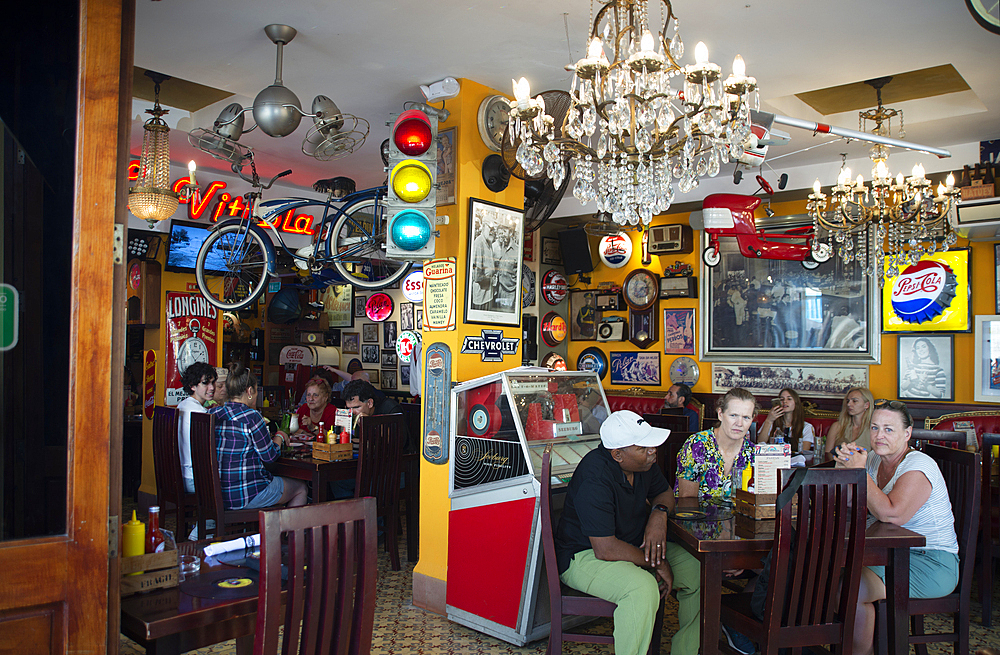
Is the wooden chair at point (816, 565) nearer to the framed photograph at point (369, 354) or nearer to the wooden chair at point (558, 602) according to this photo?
the wooden chair at point (558, 602)

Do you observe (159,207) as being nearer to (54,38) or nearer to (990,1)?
(54,38)

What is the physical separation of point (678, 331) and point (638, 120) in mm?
6548

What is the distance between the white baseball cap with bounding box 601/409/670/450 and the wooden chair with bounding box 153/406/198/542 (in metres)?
3.48

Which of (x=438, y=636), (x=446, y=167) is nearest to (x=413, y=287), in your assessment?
(x=446, y=167)

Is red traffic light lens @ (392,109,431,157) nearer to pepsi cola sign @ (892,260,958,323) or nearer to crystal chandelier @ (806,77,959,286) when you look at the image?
crystal chandelier @ (806,77,959,286)

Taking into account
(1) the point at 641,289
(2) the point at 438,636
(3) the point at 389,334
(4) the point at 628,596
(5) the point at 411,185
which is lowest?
(2) the point at 438,636

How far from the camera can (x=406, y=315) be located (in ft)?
40.0

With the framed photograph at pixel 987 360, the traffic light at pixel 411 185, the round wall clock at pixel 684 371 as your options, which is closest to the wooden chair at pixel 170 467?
the traffic light at pixel 411 185

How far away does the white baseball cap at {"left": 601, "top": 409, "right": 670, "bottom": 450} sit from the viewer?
3420 millimetres

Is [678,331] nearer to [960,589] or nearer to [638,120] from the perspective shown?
[960,589]

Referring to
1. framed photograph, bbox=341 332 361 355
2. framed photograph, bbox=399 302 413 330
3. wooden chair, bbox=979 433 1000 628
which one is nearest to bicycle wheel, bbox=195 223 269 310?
framed photograph, bbox=399 302 413 330

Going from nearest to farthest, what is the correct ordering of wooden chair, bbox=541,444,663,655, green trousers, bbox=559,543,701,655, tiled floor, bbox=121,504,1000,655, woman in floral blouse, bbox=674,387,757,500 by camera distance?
green trousers, bbox=559,543,701,655 → wooden chair, bbox=541,444,663,655 → woman in floral blouse, bbox=674,387,757,500 → tiled floor, bbox=121,504,1000,655

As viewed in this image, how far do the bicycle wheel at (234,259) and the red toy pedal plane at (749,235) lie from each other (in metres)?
4.72

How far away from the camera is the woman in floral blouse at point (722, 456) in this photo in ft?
12.8
